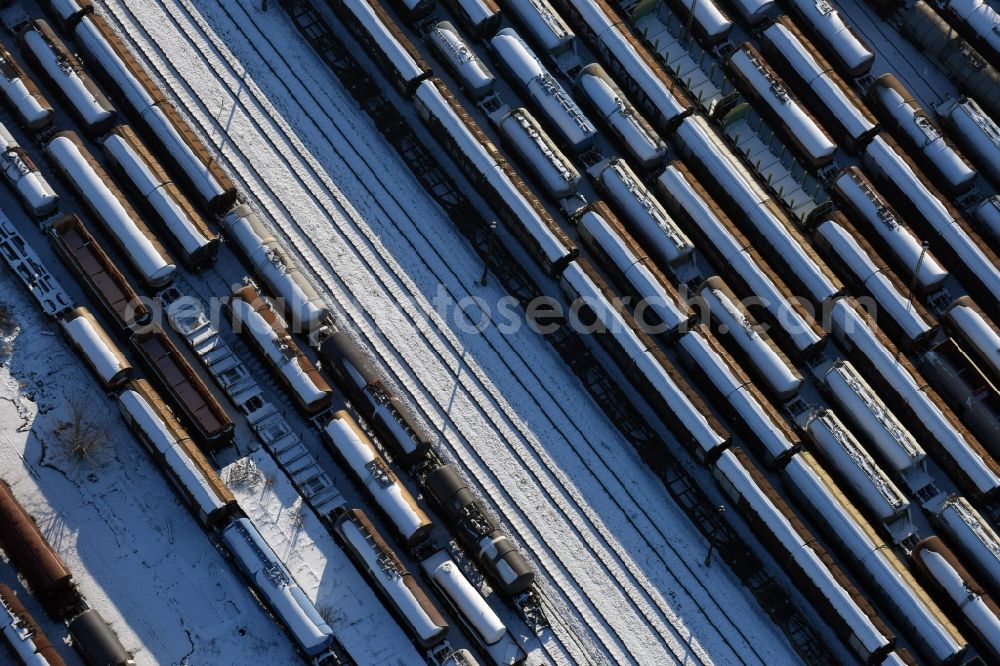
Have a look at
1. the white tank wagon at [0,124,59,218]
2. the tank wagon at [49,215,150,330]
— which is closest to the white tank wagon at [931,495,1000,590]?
the tank wagon at [49,215,150,330]

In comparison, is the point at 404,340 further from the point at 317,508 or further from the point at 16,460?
the point at 16,460

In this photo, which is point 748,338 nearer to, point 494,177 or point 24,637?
point 494,177

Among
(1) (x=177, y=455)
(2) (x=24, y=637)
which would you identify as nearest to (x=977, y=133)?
(1) (x=177, y=455)

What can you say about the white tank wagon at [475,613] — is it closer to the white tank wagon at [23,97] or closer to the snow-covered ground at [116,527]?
the snow-covered ground at [116,527]

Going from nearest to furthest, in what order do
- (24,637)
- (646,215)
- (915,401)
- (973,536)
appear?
(24,637) → (973,536) → (915,401) → (646,215)

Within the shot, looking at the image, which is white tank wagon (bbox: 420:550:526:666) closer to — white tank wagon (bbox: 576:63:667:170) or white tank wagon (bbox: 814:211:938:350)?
white tank wagon (bbox: 576:63:667:170)

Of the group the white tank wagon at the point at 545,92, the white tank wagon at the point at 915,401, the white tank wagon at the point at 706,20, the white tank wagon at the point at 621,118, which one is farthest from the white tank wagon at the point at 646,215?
the white tank wagon at the point at 706,20

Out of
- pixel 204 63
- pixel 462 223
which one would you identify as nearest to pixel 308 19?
pixel 204 63
